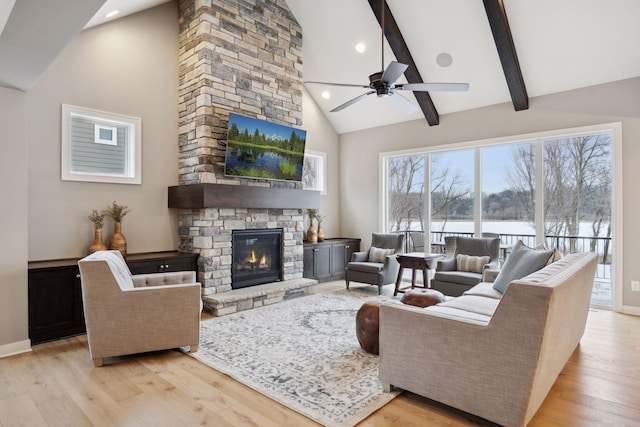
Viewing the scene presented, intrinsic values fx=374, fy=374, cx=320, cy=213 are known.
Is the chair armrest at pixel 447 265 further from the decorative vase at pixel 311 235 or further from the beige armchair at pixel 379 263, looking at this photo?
the decorative vase at pixel 311 235

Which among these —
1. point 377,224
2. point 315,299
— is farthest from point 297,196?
point 377,224

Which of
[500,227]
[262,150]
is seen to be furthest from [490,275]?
[262,150]

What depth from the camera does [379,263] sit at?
611cm

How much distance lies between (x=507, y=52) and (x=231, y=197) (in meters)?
4.12

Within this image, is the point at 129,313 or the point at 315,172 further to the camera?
the point at 315,172

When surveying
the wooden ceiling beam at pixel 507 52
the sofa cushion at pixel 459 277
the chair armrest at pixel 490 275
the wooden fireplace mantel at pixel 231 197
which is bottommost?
the sofa cushion at pixel 459 277

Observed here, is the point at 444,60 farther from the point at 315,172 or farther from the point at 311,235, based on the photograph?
the point at 311,235

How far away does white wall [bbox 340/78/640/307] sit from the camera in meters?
4.77

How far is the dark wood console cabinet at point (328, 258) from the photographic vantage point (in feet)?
21.5

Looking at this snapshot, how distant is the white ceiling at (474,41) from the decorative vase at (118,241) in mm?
1904

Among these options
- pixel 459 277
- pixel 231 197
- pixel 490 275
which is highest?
pixel 231 197

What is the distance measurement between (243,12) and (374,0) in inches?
72.5

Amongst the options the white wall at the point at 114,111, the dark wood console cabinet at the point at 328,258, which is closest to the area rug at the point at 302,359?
the dark wood console cabinet at the point at 328,258

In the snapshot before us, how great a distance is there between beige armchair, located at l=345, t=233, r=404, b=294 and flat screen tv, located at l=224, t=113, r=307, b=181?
175 cm
